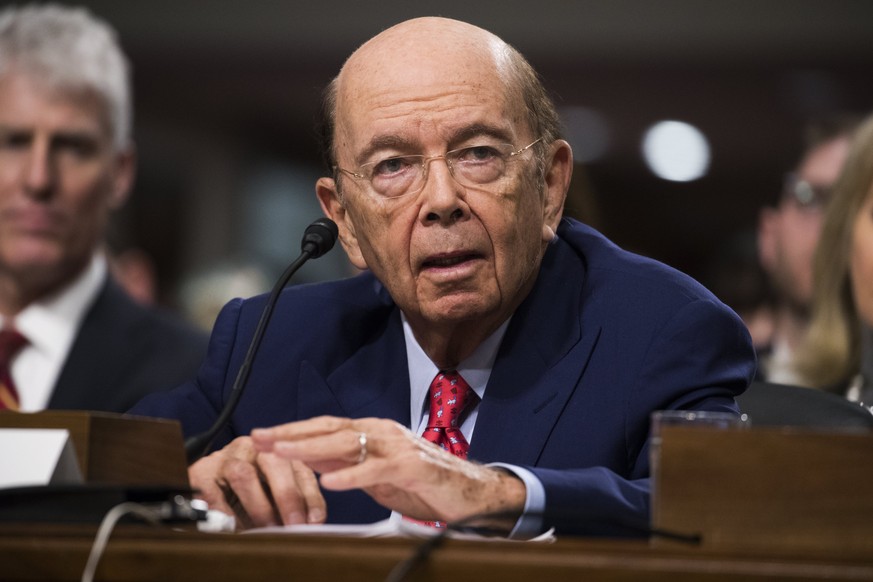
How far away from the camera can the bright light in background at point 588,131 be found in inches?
355

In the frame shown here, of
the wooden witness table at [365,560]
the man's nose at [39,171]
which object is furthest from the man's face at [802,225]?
the wooden witness table at [365,560]

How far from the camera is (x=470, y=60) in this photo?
1942 millimetres

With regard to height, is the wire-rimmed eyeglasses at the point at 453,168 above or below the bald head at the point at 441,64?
below

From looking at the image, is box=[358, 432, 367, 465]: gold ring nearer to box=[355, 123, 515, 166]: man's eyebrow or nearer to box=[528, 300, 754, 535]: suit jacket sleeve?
box=[528, 300, 754, 535]: suit jacket sleeve

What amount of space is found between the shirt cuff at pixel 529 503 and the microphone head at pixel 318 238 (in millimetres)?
498

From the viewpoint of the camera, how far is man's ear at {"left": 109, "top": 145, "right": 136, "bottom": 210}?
3.28 m

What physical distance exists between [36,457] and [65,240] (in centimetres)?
185

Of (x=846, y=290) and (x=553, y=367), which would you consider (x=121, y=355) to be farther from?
(x=846, y=290)

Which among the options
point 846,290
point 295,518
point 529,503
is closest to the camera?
point 529,503

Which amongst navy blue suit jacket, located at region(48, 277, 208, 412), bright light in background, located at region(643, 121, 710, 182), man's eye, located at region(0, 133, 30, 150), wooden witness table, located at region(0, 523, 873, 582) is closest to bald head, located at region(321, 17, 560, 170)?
wooden witness table, located at region(0, 523, 873, 582)

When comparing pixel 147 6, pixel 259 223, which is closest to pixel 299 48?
pixel 147 6

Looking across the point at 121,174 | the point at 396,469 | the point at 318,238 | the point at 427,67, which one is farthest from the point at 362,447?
the point at 121,174

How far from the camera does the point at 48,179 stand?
307 centimetres

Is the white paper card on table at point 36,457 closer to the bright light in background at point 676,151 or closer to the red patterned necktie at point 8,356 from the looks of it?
the red patterned necktie at point 8,356
